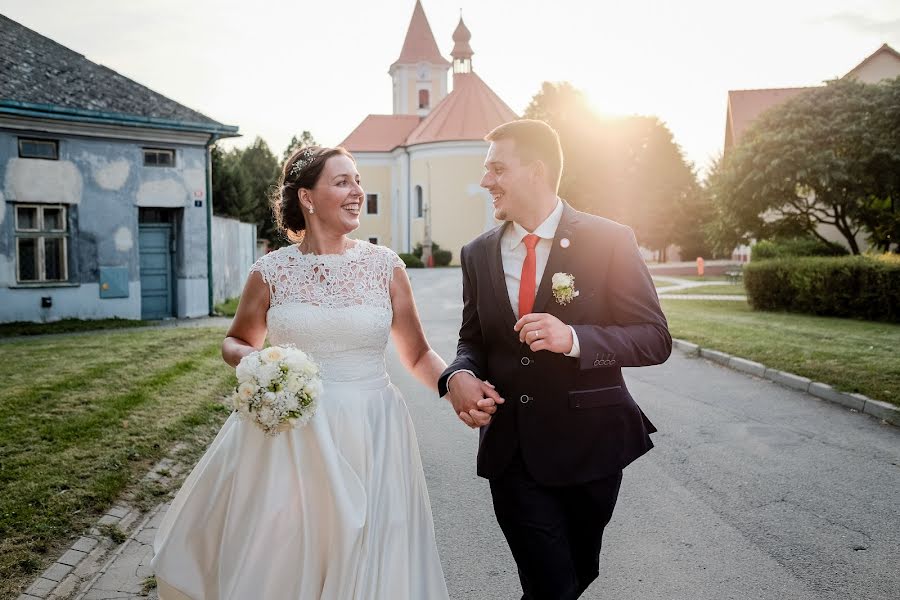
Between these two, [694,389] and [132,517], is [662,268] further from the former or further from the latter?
[132,517]

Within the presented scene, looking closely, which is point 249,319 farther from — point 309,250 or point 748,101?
point 748,101

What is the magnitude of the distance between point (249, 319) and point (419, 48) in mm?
67065

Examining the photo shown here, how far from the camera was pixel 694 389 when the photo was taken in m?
10.4

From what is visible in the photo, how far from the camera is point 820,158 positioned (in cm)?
2261

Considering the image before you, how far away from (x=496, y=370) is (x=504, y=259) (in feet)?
1.48

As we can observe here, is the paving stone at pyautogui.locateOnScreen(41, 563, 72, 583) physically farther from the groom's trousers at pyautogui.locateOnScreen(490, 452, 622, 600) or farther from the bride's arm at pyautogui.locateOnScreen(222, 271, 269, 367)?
the groom's trousers at pyautogui.locateOnScreen(490, 452, 622, 600)

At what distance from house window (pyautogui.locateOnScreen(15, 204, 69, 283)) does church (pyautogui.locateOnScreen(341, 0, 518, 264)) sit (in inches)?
1443

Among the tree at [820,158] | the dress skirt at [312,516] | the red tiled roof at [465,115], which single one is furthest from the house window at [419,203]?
the dress skirt at [312,516]

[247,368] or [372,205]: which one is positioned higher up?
[372,205]

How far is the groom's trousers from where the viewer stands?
9.57ft

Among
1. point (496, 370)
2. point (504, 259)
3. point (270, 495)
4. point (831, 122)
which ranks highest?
point (831, 122)

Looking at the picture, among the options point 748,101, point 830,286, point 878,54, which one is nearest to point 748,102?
point 748,101

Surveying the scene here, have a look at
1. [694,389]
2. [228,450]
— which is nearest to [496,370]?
[228,450]

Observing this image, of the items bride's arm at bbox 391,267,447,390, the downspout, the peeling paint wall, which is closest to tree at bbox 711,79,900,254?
the downspout
